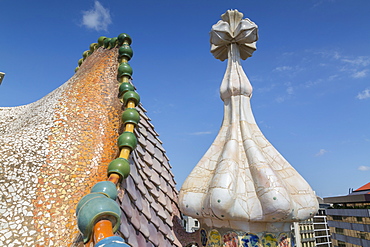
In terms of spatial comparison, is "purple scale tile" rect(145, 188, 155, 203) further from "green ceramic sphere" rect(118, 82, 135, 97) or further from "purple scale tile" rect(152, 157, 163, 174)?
"green ceramic sphere" rect(118, 82, 135, 97)

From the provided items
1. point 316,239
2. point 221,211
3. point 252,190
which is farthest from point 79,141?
point 316,239

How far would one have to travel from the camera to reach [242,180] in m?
3.57

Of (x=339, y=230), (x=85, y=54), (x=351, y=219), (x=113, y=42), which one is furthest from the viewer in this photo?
(x=339, y=230)

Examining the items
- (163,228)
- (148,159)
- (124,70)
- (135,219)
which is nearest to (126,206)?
(135,219)

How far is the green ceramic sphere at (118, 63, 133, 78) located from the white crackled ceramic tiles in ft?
5.19

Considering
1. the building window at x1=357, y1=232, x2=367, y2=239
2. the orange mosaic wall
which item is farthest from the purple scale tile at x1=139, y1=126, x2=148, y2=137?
the building window at x1=357, y1=232, x2=367, y2=239

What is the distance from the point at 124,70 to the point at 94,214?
305 centimetres

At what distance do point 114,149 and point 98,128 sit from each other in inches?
18.2

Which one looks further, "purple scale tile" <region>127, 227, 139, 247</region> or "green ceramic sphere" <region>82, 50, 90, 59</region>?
"green ceramic sphere" <region>82, 50, 90, 59</region>

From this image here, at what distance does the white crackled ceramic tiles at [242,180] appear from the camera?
3.31 metres

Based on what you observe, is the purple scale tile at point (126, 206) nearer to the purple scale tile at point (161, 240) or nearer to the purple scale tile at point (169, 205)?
the purple scale tile at point (161, 240)

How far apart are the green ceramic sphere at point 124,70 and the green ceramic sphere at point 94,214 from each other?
287 cm

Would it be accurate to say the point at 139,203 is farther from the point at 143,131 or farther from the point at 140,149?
the point at 143,131

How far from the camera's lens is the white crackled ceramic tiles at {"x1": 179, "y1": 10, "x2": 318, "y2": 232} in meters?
3.31
